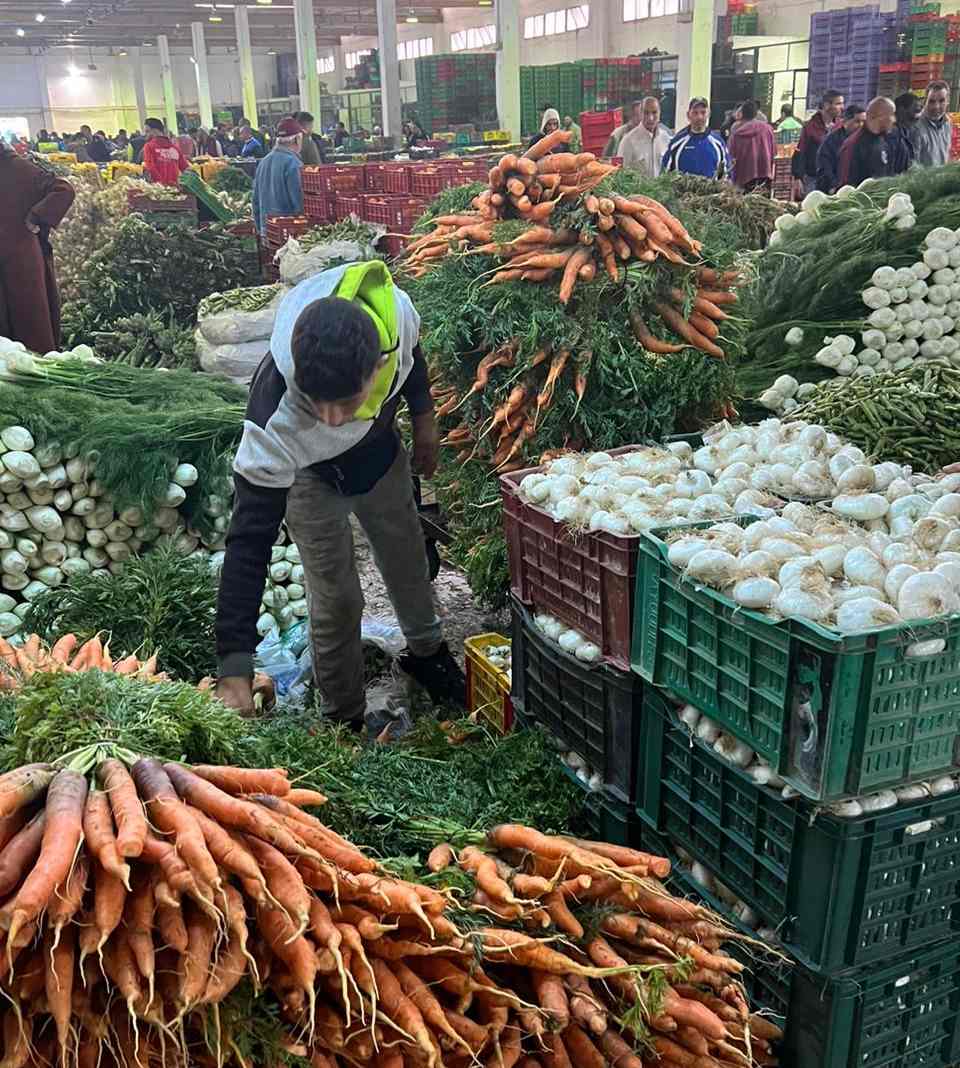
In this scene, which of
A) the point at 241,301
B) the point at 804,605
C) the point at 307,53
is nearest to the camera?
the point at 804,605

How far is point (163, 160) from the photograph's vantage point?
52.5 ft

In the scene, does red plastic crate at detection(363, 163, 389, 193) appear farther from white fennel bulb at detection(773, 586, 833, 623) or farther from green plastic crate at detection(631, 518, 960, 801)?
white fennel bulb at detection(773, 586, 833, 623)

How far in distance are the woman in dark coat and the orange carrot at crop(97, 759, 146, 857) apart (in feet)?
16.5

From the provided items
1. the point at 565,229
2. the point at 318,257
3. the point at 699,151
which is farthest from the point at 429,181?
the point at 565,229

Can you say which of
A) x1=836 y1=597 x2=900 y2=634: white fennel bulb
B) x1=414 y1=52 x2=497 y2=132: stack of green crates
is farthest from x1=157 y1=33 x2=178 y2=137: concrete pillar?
x1=836 y1=597 x2=900 y2=634: white fennel bulb

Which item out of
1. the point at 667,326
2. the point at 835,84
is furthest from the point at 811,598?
the point at 835,84

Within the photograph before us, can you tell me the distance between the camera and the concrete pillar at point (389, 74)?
17.4 metres

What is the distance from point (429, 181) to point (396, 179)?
21.7 inches

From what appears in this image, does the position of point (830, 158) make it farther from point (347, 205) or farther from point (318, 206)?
point (318, 206)

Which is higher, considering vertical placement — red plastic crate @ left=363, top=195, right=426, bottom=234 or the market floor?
red plastic crate @ left=363, top=195, right=426, bottom=234

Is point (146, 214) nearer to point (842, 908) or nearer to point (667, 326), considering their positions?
point (667, 326)

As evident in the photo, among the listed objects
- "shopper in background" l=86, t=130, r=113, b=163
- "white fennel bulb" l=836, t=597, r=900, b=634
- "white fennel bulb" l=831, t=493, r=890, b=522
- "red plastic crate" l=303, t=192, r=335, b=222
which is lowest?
"white fennel bulb" l=831, t=493, r=890, b=522

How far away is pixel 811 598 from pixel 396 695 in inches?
85.7

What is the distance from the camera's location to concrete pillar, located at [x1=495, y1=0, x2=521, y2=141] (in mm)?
16797
